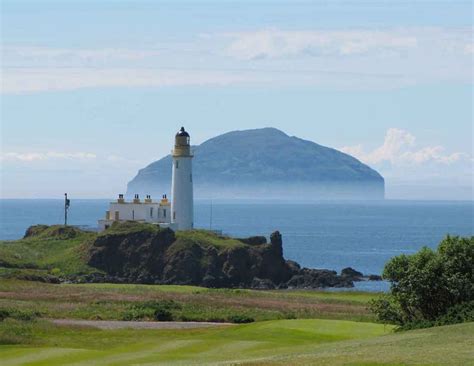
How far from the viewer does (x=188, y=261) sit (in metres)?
106

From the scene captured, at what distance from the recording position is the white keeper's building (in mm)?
119125

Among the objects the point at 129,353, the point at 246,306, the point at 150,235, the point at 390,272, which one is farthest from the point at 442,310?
the point at 150,235

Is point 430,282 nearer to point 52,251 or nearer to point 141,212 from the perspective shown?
point 52,251

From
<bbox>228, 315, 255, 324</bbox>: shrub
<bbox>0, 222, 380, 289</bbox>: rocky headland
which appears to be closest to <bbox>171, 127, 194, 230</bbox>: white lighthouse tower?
<bbox>0, 222, 380, 289</bbox>: rocky headland

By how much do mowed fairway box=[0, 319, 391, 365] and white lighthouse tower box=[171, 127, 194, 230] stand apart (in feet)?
211

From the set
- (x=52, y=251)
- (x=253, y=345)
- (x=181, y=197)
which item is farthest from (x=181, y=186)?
(x=253, y=345)

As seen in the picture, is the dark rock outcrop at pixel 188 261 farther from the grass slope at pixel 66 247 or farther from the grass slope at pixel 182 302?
the grass slope at pixel 182 302

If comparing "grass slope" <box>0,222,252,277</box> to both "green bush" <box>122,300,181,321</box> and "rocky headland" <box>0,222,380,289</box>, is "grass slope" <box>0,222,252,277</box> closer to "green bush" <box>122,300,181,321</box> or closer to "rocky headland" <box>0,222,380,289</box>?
"rocky headland" <box>0,222,380,289</box>

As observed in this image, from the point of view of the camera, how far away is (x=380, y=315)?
48.2 m

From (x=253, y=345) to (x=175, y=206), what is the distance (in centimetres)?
7823

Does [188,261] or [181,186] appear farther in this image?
[181,186]

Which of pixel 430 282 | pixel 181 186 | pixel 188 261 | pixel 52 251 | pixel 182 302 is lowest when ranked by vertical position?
pixel 182 302

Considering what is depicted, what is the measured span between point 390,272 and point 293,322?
727 centimetres

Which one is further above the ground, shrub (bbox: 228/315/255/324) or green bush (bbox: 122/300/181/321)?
green bush (bbox: 122/300/181/321)
